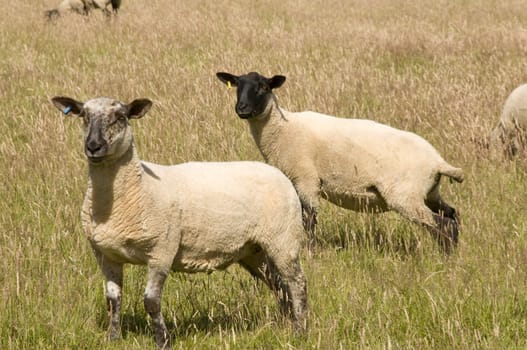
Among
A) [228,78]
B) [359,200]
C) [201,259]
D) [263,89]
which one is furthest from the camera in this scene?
[228,78]

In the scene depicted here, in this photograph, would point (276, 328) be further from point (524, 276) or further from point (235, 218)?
point (524, 276)

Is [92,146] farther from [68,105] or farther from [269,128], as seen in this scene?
[269,128]

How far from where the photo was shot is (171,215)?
3729 millimetres

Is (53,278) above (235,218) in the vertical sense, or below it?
below

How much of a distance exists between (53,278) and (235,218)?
1.11 meters

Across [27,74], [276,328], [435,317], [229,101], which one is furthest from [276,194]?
[27,74]

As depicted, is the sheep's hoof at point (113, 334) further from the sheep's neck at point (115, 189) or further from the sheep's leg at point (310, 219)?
the sheep's leg at point (310, 219)

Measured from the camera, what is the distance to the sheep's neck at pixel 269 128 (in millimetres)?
5977

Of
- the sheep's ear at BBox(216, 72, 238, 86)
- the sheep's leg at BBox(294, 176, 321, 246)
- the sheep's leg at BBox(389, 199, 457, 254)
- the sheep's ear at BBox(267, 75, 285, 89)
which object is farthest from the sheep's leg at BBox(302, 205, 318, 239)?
the sheep's ear at BBox(216, 72, 238, 86)

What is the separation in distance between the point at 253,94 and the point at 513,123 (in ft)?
9.84

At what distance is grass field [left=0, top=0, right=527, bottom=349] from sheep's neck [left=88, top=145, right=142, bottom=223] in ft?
1.86

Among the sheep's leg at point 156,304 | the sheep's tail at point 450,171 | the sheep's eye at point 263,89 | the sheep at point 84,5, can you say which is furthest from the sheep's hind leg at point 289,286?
the sheep at point 84,5

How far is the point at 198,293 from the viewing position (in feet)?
14.4

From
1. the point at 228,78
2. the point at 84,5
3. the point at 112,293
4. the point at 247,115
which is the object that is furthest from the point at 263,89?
the point at 84,5
